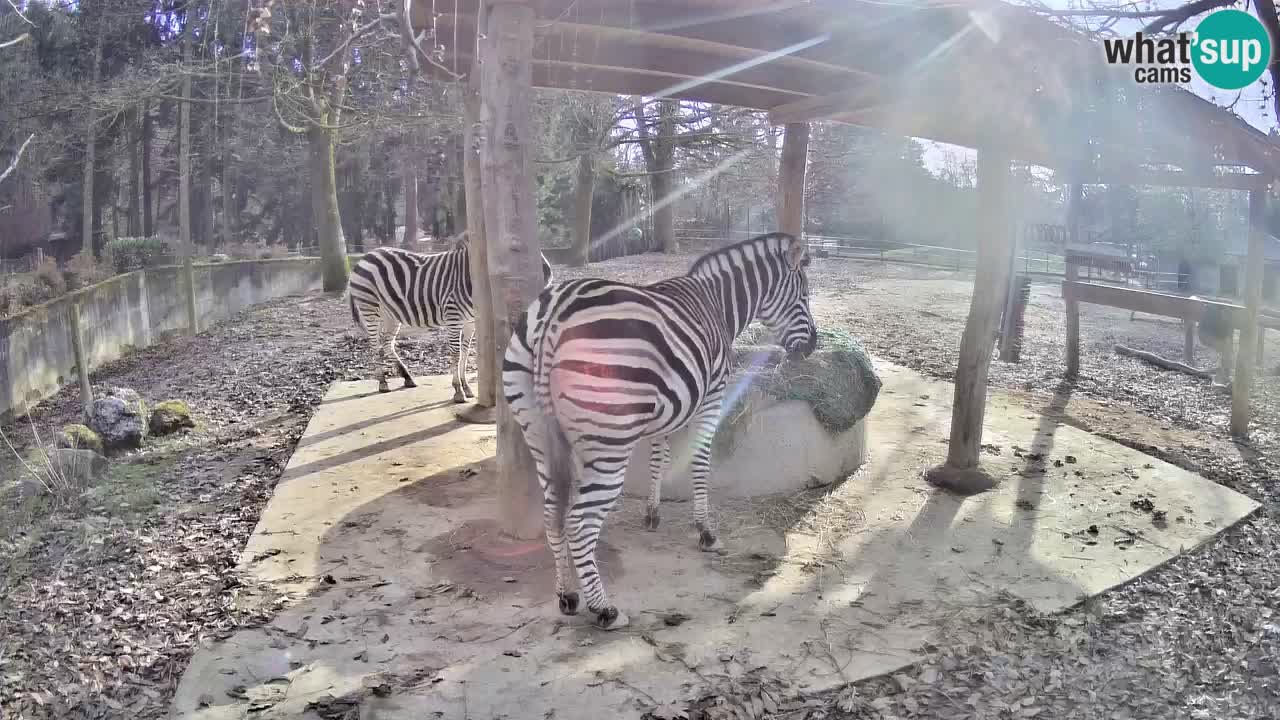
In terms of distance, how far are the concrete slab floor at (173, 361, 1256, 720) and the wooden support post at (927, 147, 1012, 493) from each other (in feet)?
0.87

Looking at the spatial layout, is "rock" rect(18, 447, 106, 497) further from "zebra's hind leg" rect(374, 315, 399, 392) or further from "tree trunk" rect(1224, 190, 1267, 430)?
"tree trunk" rect(1224, 190, 1267, 430)

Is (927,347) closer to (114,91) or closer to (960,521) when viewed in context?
(960,521)

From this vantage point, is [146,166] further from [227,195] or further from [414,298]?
[414,298]

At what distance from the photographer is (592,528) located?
4.15 m

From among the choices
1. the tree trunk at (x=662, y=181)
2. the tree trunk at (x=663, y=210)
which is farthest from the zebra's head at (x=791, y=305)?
the tree trunk at (x=663, y=210)

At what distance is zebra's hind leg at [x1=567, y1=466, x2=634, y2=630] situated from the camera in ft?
13.5

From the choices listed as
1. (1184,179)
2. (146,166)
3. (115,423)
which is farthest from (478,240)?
(146,166)

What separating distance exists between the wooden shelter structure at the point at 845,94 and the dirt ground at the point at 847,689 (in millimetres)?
1653

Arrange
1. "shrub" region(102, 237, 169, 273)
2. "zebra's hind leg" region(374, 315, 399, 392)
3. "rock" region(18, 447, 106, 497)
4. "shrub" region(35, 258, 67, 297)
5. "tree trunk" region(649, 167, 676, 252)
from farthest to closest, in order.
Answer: "tree trunk" region(649, 167, 676, 252) → "shrub" region(102, 237, 169, 273) → "shrub" region(35, 258, 67, 297) → "zebra's hind leg" region(374, 315, 399, 392) → "rock" region(18, 447, 106, 497)

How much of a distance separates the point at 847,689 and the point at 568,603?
148 cm

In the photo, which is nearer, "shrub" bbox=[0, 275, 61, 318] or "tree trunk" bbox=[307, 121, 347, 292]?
"shrub" bbox=[0, 275, 61, 318]

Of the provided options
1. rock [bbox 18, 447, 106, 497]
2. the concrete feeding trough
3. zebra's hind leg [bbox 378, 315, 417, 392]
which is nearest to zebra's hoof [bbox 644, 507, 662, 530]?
the concrete feeding trough

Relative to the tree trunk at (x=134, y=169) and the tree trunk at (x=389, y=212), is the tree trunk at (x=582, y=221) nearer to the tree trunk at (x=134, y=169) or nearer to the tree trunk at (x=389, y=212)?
the tree trunk at (x=389, y=212)

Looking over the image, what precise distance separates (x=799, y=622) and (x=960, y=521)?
205 centimetres
